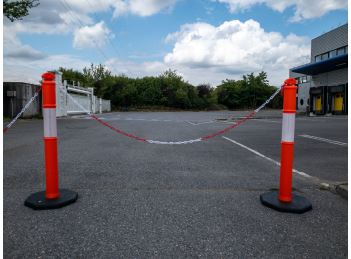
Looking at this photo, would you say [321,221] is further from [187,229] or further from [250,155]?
[250,155]

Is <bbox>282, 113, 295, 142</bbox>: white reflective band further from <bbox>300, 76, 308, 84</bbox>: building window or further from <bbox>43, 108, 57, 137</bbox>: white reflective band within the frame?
<bbox>300, 76, 308, 84</bbox>: building window

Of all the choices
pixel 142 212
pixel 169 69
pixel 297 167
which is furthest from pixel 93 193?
pixel 169 69

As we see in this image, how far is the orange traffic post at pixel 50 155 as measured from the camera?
324 centimetres

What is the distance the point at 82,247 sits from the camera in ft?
7.94

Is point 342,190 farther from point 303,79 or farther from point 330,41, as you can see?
point 303,79

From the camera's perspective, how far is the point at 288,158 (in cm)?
337

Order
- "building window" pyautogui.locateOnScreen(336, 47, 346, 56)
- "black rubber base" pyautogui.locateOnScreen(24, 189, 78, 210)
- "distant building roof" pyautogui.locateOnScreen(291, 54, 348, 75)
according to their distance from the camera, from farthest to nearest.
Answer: "building window" pyautogui.locateOnScreen(336, 47, 346, 56) < "distant building roof" pyautogui.locateOnScreen(291, 54, 348, 75) < "black rubber base" pyautogui.locateOnScreen(24, 189, 78, 210)

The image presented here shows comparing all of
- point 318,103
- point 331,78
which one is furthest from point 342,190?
point 318,103

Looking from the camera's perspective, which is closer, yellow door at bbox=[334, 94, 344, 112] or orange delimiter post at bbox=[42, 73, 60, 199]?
orange delimiter post at bbox=[42, 73, 60, 199]

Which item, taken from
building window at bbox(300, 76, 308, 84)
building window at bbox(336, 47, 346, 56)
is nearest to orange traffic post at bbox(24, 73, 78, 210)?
building window at bbox(336, 47, 346, 56)

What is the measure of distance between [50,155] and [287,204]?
8.56 feet

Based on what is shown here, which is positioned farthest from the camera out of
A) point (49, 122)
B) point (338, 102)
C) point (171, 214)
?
point (338, 102)

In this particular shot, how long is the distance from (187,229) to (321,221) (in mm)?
1324

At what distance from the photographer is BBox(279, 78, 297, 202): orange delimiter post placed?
331cm
